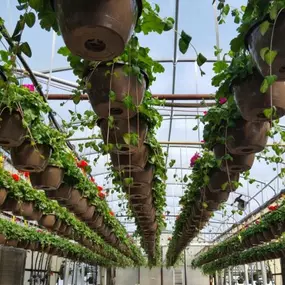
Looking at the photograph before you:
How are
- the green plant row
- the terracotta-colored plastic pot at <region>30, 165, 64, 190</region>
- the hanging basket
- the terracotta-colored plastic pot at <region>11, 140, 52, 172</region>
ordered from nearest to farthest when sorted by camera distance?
the hanging basket < the terracotta-colored plastic pot at <region>11, 140, 52, 172</region> < the terracotta-colored plastic pot at <region>30, 165, 64, 190</region> < the green plant row

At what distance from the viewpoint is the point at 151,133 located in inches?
114

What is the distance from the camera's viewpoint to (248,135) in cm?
228

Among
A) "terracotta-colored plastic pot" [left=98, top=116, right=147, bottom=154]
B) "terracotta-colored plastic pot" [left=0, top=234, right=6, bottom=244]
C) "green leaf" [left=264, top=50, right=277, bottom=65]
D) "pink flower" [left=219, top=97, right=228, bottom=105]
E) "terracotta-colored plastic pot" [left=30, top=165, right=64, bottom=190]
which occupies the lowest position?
"terracotta-colored plastic pot" [left=0, top=234, right=6, bottom=244]

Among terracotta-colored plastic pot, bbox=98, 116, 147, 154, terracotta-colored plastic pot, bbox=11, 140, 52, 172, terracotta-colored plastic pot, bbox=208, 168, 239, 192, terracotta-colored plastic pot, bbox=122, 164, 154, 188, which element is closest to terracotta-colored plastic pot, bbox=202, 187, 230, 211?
terracotta-colored plastic pot, bbox=208, 168, 239, 192

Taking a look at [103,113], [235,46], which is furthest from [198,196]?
[235,46]

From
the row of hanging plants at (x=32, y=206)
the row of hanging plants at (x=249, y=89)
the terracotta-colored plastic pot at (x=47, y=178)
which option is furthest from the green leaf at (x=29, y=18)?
the row of hanging plants at (x=32, y=206)

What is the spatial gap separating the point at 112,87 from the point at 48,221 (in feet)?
13.3

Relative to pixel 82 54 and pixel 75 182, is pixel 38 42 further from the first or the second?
pixel 82 54

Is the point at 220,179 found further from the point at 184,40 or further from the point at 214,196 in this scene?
the point at 184,40

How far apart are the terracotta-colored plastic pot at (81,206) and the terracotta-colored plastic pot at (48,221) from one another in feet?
3.05

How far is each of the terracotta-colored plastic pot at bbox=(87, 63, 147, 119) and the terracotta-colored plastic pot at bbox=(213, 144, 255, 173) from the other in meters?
0.99

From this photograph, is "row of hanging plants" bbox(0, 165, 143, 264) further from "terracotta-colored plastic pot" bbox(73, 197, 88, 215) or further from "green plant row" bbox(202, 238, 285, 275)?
"green plant row" bbox(202, 238, 285, 275)

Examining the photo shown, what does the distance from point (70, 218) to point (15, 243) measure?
140 cm

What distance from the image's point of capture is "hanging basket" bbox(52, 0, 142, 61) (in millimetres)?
1120
